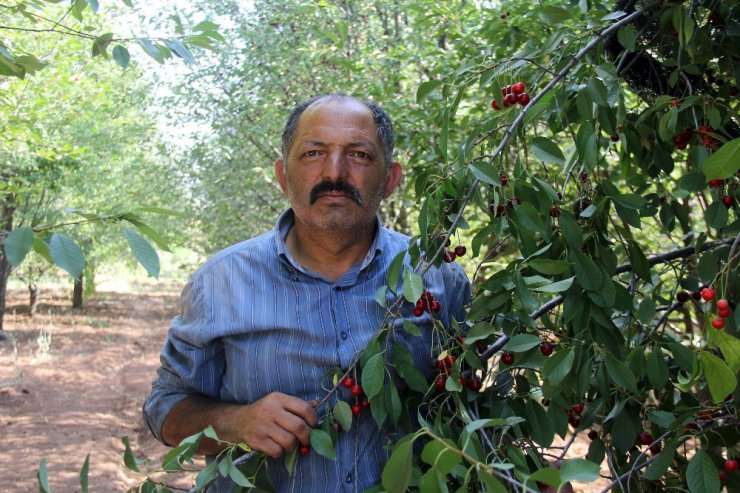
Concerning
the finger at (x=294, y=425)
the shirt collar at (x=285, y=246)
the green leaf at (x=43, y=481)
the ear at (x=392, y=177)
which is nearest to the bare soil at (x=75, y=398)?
the shirt collar at (x=285, y=246)

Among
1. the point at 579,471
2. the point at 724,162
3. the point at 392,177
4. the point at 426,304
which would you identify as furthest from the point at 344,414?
the point at 392,177

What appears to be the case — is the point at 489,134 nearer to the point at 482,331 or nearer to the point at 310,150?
the point at 482,331

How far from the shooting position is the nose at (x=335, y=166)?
6.70 feet

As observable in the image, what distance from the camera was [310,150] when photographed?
82.3 inches

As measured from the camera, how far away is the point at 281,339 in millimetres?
1956

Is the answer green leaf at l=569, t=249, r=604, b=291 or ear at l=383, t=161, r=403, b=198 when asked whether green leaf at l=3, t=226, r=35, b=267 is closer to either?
green leaf at l=569, t=249, r=604, b=291

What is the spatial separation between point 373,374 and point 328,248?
70cm

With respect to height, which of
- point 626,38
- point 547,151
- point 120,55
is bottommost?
point 547,151

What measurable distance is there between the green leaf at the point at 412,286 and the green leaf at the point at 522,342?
0.71ft

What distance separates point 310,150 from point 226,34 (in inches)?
236

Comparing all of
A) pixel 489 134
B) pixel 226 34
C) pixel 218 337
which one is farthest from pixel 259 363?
pixel 226 34

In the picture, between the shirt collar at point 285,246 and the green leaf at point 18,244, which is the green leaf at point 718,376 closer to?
the shirt collar at point 285,246

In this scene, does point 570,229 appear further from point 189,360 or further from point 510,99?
point 189,360

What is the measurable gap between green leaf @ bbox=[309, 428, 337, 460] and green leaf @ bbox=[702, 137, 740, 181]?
91 cm
